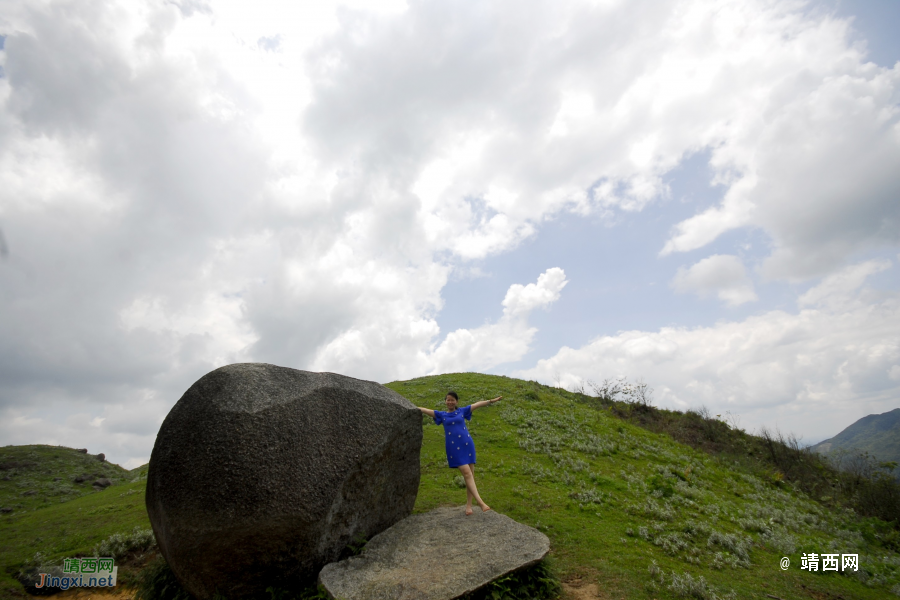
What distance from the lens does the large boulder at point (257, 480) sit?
8.05 meters

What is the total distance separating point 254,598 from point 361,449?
3.10 metres

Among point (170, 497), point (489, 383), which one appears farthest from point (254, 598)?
point (489, 383)

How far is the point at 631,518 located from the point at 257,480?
9936 millimetres

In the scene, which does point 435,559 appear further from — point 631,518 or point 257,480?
point 631,518

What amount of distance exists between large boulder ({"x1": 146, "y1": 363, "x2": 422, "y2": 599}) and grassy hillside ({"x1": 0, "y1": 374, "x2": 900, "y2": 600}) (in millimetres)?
4317

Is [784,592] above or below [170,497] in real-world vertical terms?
below

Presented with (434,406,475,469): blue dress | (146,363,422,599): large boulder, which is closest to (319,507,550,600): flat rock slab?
(146,363,422,599): large boulder

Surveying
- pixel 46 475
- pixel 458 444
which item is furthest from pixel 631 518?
pixel 46 475

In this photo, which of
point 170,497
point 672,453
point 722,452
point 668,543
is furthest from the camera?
point 722,452

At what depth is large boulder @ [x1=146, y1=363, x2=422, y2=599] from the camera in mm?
8047

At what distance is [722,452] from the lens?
28578mm

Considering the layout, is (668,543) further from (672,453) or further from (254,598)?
(672,453)

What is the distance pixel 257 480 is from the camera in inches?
320

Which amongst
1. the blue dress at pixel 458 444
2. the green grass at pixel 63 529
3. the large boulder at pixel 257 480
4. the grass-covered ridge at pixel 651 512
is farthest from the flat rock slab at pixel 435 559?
the green grass at pixel 63 529
